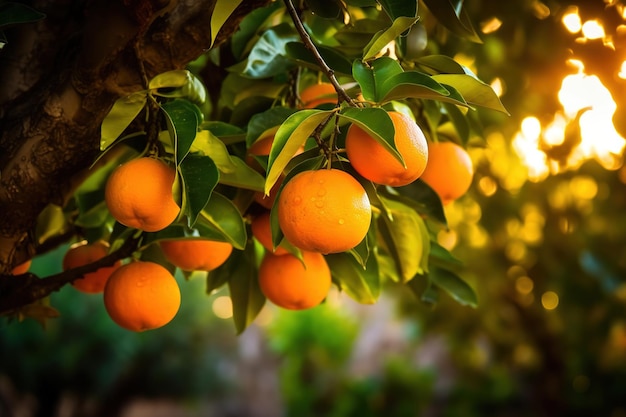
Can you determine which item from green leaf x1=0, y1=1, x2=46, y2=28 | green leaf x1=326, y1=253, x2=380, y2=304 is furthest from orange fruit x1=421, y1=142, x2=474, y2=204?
green leaf x1=0, y1=1, x2=46, y2=28

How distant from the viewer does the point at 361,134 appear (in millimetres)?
530

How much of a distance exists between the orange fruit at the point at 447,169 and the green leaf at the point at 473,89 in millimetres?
217

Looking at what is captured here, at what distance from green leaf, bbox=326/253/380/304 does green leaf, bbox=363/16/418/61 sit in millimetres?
315

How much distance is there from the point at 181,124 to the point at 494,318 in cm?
264

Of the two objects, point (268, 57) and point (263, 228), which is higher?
point (268, 57)

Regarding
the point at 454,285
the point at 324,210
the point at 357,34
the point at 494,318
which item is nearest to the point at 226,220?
the point at 324,210

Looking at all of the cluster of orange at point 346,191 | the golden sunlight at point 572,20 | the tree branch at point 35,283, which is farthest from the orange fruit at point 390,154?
the golden sunlight at point 572,20

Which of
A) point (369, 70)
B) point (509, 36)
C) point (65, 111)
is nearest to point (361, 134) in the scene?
point (369, 70)

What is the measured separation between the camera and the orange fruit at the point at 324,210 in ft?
1.71

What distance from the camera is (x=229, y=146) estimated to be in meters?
0.72

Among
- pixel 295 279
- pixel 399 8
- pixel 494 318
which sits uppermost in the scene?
pixel 399 8

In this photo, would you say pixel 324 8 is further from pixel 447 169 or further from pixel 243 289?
pixel 243 289

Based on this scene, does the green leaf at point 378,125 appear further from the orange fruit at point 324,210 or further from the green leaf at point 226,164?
the green leaf at point 226,164

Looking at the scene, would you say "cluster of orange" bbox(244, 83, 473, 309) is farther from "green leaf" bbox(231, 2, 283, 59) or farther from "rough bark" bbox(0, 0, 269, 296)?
"green leaf" bbox(231, 2, 283, 59)
